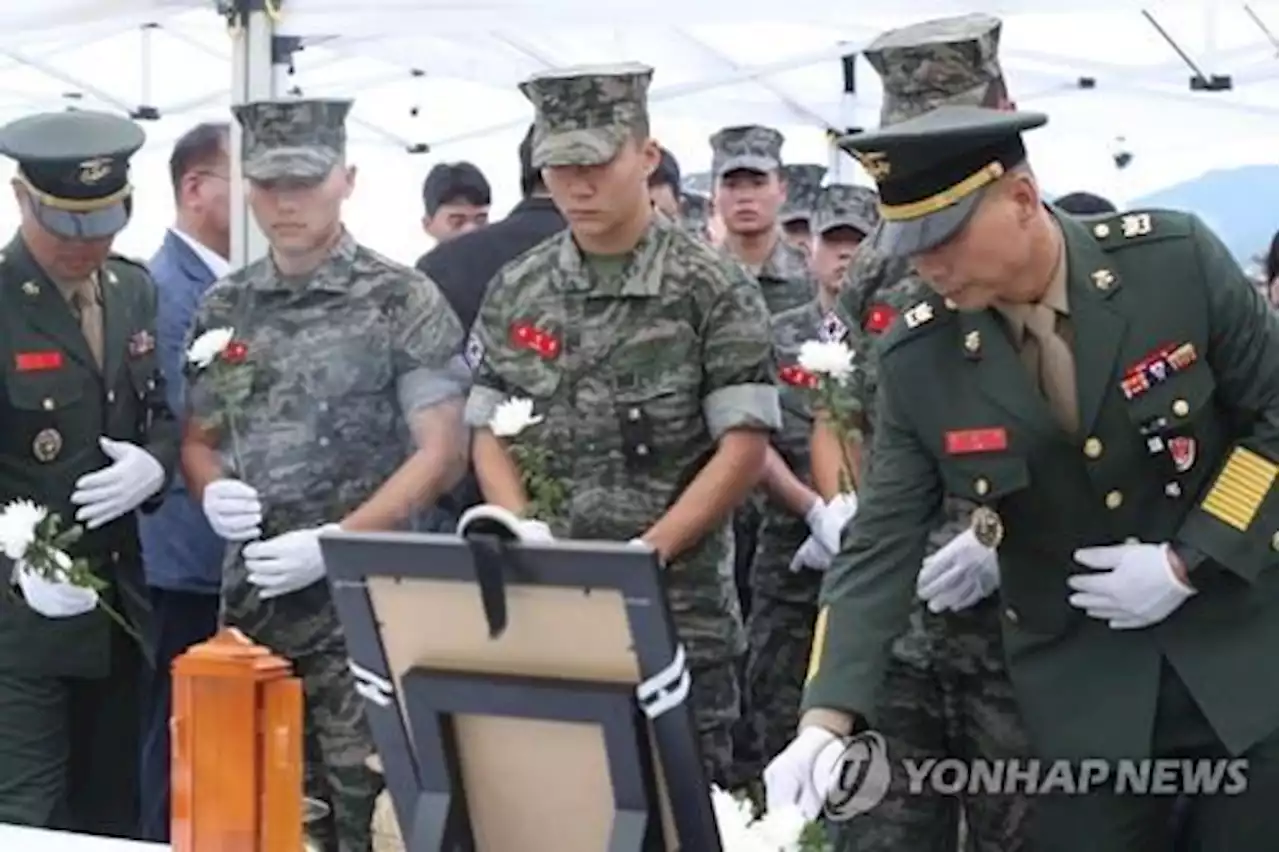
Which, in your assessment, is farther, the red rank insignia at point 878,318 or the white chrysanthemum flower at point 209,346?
the white chrysanthemum flower at point 209,346

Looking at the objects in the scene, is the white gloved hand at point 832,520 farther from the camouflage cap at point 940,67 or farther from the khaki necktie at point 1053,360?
the khaki necktie at point 1053,360

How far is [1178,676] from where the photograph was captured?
8.53ft

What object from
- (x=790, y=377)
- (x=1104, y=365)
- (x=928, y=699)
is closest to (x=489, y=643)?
(x=1104, y=365)

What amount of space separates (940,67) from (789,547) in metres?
1.41

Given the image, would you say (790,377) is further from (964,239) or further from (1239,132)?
(1239,132)

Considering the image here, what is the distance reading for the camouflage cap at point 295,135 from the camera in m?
3.57

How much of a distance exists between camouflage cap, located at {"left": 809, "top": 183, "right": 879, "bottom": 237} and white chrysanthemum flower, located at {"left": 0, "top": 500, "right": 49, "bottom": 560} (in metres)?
1.79

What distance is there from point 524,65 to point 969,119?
432cm

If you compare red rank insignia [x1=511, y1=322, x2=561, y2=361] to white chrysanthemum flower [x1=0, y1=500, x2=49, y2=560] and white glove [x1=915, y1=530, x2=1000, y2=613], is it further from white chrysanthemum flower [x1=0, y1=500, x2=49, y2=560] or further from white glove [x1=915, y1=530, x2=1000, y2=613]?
white chrysanthemum flower [x1=0, y1=500, x2=49, y2=560]

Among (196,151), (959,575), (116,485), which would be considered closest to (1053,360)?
(959,575)

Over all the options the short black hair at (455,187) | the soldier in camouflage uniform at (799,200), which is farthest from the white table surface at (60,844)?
the short black hair at (455,187)

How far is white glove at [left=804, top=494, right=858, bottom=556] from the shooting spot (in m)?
3.61

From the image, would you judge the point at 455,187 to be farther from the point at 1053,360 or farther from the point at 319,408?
the point at 1053,360

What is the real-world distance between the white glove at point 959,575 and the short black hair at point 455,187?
114 inches
